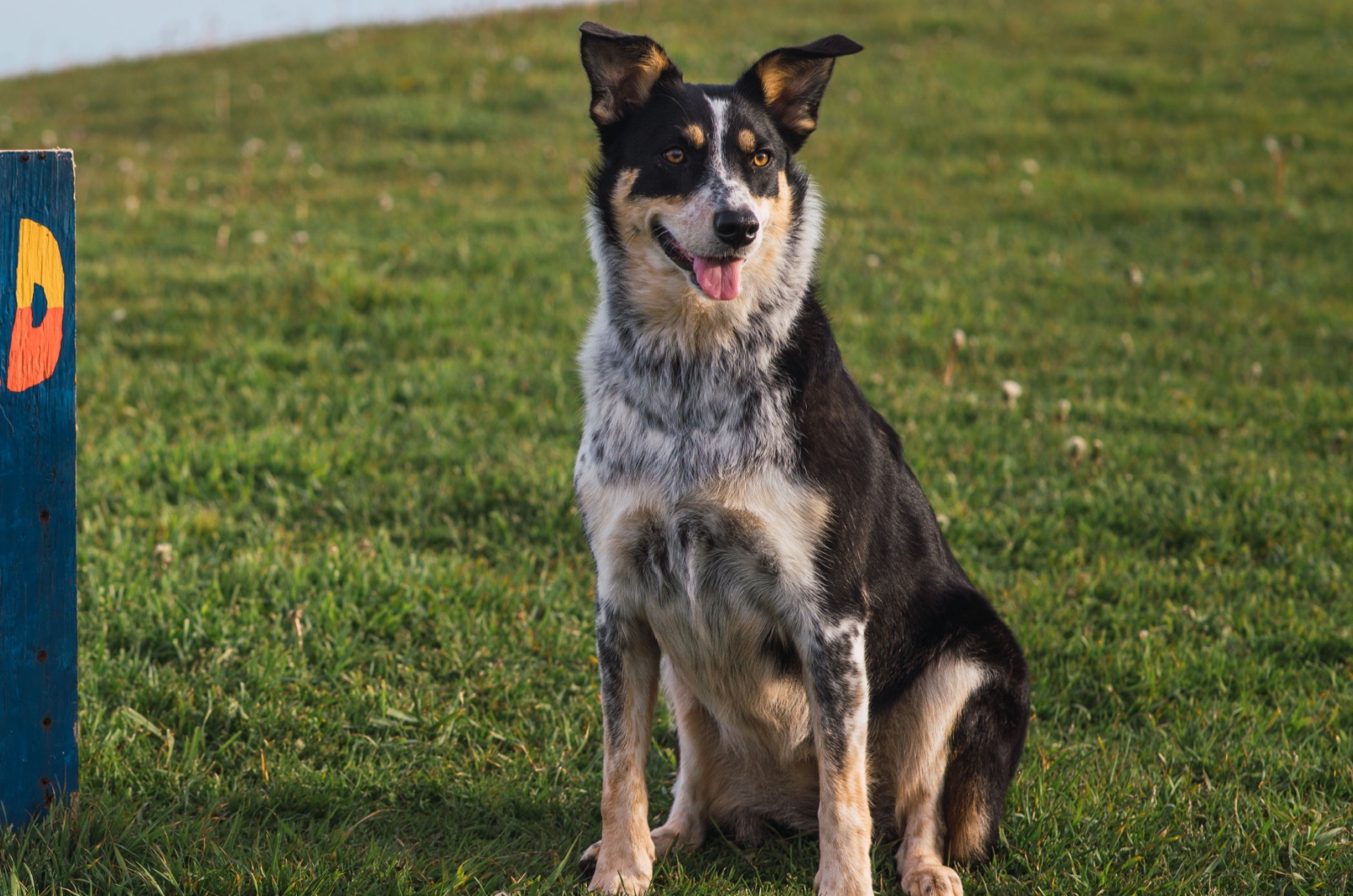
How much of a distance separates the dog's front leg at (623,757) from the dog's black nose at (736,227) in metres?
0.98

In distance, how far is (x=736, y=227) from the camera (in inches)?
118

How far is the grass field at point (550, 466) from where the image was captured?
3.44 metres

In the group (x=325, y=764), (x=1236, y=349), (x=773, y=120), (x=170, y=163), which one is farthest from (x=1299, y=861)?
(x=170, y=163)

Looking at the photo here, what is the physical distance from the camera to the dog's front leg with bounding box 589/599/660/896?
311cm

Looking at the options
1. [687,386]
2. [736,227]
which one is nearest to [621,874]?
[687,386]

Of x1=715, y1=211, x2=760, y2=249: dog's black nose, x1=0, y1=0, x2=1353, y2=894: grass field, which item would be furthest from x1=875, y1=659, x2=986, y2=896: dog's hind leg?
x1=715, y1=211, x2=760, y2=249: dog's black nose

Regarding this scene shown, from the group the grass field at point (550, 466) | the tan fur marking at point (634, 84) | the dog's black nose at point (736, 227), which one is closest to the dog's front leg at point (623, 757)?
the grass field at point (550, 466)

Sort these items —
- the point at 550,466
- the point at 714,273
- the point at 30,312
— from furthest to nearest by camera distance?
the point at 550,466
the point at 714,273
the point at 30,312

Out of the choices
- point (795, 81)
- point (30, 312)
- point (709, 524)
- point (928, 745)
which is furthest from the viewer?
point (795, 81)

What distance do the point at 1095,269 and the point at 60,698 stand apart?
8.04 metres

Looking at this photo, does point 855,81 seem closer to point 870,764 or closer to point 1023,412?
point 1023,412

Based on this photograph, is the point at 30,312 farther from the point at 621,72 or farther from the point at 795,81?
the point at 795,81

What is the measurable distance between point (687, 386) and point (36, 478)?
63.0 inches

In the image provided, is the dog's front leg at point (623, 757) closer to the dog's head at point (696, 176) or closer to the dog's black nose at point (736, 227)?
the dog's head at point (696, 176)
